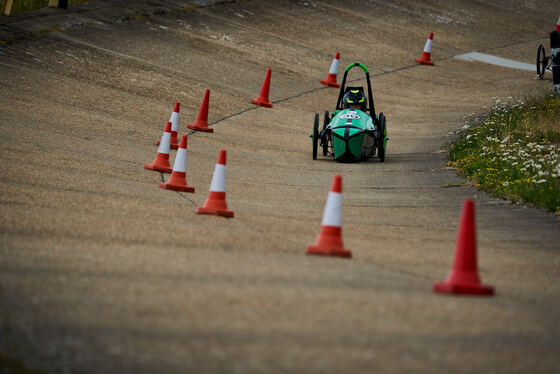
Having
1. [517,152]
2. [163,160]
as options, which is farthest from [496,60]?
[163,160]

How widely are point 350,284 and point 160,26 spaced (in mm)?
17760

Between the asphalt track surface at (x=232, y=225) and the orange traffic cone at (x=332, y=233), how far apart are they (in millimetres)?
206

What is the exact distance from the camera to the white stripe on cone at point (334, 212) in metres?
7.14

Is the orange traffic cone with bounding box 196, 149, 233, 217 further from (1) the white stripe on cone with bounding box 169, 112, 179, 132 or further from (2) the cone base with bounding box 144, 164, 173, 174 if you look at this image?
(1) the white stripe on cone with bounding box 169, 112, 179, 132

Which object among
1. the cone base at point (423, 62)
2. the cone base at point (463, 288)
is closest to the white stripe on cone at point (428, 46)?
the cone base at point (423, 62)

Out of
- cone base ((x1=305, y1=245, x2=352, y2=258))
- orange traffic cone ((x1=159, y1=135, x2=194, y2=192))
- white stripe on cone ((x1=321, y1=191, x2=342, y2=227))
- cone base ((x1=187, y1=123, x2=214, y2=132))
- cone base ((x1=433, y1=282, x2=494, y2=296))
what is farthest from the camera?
cone base ((x1=187, y1=123, x2=214, y2=132))

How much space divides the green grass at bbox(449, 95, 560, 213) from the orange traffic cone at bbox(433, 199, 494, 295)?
4331 millimetres

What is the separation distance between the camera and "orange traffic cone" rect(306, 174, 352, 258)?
23.1 feet

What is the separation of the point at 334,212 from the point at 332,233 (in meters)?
0.19

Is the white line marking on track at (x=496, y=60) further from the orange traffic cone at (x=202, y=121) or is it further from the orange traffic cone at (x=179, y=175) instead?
the orange traffic cone at (x=179, y=175)

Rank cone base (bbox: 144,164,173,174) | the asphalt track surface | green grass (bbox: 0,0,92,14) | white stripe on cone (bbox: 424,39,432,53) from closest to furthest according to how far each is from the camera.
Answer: the asphalt track surface
cone base (bbox: 144,164,173,174)
green grass (bbox: 0,0,92,14)
white stripe on cone (bbox: 424,39,432,53)

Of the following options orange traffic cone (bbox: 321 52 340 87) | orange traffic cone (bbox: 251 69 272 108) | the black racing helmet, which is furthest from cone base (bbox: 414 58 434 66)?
the black racing helmet

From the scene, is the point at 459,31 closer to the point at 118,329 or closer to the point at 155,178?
the point at 155,178

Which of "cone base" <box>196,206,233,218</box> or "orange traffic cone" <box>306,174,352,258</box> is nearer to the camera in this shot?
"orange traffic cone" <box>306,174,352,258</box>
